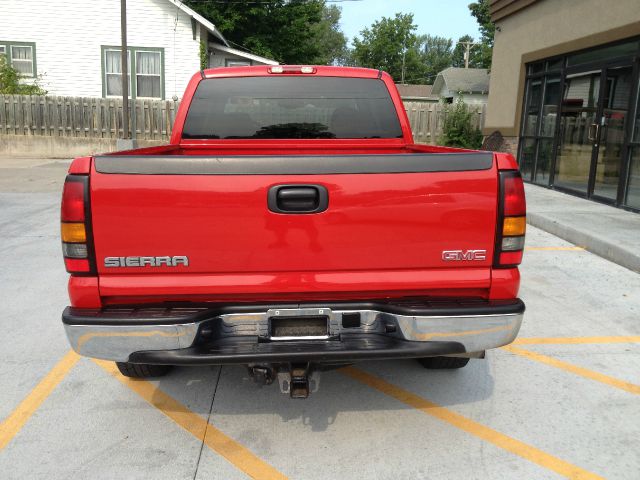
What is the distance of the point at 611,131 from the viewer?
1027 cm

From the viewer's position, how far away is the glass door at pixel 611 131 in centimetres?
988

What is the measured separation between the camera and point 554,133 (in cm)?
1241

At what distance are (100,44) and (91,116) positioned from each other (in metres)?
2.71

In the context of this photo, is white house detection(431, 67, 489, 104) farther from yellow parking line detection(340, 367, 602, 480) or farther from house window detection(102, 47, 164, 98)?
yellow parking line detection(340, 367, 602, 480)

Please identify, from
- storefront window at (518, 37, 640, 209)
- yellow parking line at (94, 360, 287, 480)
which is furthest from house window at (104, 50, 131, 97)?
yellow parking line at (94, 360, 287, 480)

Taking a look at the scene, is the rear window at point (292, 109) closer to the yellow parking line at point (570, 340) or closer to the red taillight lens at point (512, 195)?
the red taillight lens at point (512, 195)

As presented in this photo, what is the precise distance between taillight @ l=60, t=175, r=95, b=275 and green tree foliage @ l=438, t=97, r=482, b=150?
16.8m

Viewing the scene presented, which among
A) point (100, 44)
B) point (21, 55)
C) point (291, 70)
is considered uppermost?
point (100, 44)

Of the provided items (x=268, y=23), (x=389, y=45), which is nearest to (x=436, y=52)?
(x=389, y=45)

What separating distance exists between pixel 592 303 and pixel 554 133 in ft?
25.9

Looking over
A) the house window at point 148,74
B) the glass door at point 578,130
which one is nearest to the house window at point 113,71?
the house window at point 148,74

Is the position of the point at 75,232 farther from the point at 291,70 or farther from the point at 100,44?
the point at 100,44

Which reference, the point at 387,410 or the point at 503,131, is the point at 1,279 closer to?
the point at 387,410

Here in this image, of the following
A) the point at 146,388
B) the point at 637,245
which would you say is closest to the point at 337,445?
the point at 146,388
